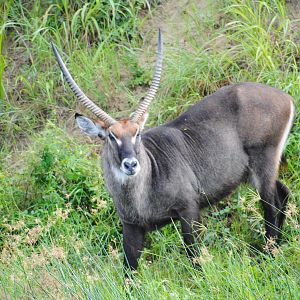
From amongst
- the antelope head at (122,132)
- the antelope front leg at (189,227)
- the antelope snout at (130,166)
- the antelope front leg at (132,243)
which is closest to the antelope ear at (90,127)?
the antelope head at (122,132)

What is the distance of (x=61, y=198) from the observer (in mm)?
7461

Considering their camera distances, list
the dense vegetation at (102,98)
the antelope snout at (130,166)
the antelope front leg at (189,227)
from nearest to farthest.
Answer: the antelope snout at (130,166) → the antelope front leg at (189,227) → the dense vegetation at (102,98)

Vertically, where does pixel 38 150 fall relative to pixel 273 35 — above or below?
below

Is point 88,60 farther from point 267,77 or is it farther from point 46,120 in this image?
point 267,77

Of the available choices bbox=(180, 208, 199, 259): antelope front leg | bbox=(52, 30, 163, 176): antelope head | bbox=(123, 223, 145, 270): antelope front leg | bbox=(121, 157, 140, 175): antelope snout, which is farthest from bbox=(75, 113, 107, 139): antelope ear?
bbox=(180, 208, 199, 259): antelope front leg

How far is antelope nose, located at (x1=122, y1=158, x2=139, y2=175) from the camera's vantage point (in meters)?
6.02

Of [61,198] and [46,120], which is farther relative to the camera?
[46,120]

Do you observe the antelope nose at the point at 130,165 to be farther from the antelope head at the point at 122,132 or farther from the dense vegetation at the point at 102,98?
the dense vegetation at the point at 102,98

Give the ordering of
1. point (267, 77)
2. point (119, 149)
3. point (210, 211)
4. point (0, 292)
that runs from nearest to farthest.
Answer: point (0, 292), point (119, 149), point (210, 211), point (267, 77)

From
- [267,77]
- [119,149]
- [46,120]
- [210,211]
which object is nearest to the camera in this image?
[119,149]

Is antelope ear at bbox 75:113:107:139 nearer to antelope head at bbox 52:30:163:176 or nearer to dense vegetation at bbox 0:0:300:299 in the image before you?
antelope head at bbox 52:30:163:176

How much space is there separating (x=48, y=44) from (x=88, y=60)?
519 mm

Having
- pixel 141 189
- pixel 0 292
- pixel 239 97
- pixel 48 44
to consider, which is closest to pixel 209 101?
pixel 239 97

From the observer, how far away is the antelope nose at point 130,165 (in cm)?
602
